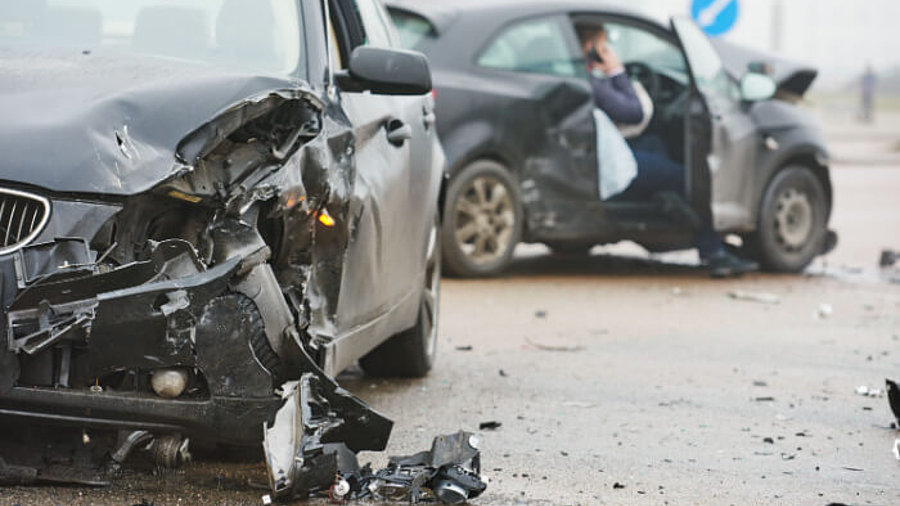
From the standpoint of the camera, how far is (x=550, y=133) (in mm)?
11664

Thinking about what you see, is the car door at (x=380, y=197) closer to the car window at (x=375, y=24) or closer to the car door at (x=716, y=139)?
the car window at (x=375, y=24)

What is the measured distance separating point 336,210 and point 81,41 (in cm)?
111

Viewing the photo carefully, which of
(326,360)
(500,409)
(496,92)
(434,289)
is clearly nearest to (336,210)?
(326,360)

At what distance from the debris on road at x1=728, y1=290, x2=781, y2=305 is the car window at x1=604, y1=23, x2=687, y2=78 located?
188 centimetres

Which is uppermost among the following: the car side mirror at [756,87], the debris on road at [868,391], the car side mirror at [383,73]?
the car side mirror at [383,73]

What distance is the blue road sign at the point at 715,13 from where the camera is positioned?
1861 centimetres

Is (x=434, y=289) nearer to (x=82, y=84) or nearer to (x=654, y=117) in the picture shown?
(x=82, y=84)

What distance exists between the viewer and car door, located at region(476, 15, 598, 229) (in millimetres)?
11648

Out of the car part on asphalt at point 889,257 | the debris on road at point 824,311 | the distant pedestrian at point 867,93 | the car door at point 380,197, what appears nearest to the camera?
the car door at point 380,197

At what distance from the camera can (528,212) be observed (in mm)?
11727

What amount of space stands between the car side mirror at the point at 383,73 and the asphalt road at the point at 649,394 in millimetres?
1364

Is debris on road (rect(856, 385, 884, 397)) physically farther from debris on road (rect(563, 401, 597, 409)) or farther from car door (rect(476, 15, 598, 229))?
car door (rect(476, 15, 598, 229))

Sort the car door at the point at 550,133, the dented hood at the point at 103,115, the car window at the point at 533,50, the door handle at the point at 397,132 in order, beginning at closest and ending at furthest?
1. the dented hood at the point at 103,115
2. the door handle at the point at 397,132
3. the car door at the point at 550,133
4. the car window at the point at 533,50

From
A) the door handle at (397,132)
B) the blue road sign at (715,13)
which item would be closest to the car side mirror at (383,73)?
the door handle at (397,132)
